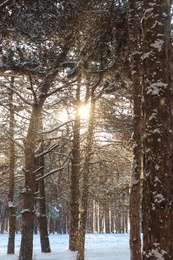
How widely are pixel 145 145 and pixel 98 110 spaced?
23.2 ft

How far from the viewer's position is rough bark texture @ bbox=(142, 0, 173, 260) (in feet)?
12.0

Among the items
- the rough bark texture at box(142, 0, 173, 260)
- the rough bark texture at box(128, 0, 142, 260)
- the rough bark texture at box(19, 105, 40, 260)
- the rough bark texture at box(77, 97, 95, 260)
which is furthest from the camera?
the rough bark texture at box(19, 105, 40, 260)

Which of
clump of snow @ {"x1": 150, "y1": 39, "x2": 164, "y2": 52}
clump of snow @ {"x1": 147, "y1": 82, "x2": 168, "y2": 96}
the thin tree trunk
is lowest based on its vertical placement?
the thin tree trunk

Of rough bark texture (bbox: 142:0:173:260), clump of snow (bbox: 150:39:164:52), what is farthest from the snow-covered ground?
clump of snow (bbox: 150:39:164:52)

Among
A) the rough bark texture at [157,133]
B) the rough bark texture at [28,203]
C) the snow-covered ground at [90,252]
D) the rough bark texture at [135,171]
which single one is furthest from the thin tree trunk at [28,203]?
the rough bark texture at [157,133]

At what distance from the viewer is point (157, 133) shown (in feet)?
12.9

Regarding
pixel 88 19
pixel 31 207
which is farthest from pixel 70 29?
pixel 31 207

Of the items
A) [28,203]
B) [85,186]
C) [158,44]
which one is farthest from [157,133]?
[28,203]

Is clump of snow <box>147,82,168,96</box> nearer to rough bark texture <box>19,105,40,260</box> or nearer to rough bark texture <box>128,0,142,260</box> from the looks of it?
rough bark texture <box>128,0,142,260</box>

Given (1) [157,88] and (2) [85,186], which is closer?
(1) [157,88]

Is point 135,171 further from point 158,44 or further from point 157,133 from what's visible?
point 158,44

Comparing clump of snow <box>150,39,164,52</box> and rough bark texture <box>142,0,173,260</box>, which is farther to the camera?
clump of snow <box>150,39,164,52</box>

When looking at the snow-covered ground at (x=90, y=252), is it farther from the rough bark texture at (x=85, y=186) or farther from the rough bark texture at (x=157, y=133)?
the rough bark texture at (x=157, y=133)

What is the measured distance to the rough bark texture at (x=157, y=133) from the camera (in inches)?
144
